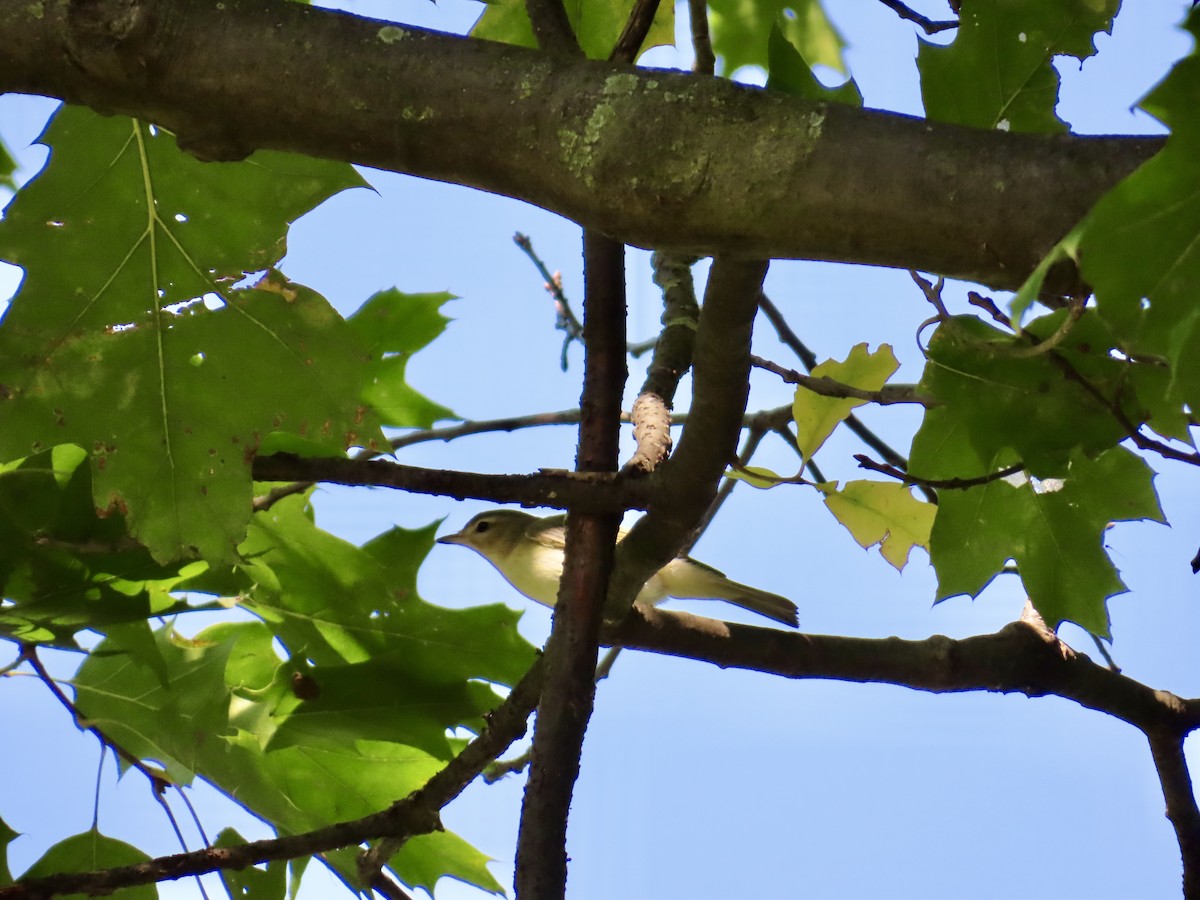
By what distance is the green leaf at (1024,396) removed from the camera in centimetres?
133

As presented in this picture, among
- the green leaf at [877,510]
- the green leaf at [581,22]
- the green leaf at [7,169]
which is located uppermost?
the green leaf at [581,22]

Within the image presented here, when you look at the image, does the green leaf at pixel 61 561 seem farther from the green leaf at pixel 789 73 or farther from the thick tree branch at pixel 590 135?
the green leaf at pixel 789 73

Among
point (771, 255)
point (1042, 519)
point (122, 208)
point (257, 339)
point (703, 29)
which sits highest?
point (703, 29)

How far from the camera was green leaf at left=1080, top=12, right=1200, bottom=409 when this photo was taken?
84cm

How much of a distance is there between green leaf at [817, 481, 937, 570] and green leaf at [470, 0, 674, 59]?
95cm

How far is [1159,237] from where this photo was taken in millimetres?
863

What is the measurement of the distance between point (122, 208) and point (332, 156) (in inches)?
31.8

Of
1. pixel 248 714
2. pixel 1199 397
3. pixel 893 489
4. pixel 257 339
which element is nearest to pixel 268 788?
pixel 248 714

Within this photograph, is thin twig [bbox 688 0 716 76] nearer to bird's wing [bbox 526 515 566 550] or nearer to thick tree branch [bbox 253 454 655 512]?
thick tree branch [bbox 253 454 655 512]

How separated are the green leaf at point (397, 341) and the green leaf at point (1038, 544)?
3.42 feet

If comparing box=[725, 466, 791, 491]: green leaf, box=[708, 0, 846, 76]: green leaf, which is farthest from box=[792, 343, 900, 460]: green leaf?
box=[708, 0, 846, 76]: green leaf

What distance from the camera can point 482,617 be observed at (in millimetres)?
2082

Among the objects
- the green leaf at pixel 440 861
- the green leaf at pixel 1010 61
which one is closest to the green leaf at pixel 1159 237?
the green leaf at pixel 1010 61

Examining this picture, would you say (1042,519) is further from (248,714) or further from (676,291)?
(248,714)
